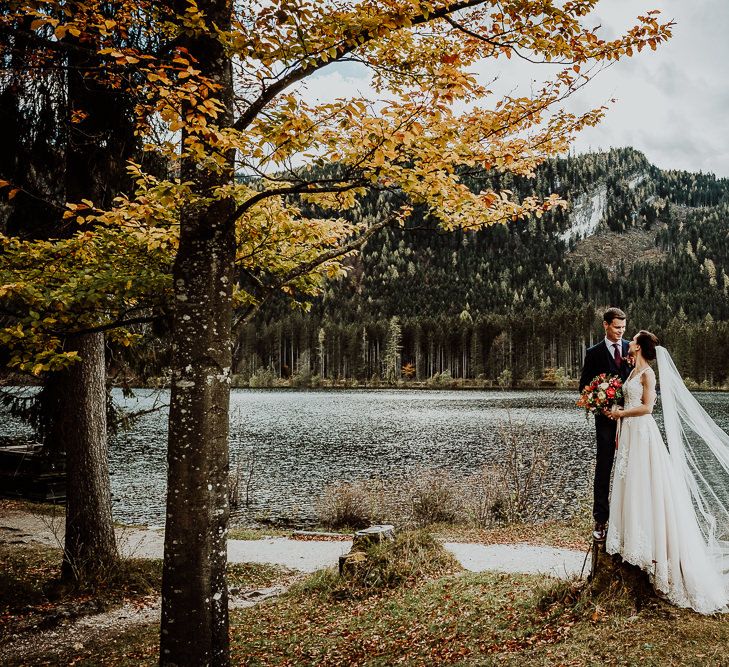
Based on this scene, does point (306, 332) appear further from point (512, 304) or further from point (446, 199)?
point (446, 199)

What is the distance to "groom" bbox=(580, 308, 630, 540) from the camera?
6180 mm

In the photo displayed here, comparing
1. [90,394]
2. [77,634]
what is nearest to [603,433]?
[77,634]

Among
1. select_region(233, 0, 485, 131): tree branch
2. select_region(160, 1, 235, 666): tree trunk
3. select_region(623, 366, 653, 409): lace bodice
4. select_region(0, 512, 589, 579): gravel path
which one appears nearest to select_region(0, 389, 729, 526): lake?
select_region(0, 512, 589, 579): gravel path

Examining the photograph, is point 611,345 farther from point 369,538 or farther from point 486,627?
point 369,538

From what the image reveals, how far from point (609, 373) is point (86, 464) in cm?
769

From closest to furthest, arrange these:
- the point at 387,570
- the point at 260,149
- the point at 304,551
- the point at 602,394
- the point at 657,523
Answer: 1. the point at 260,149
2. the point at 657,523
3. the point at 602,394
4. the point at 387,570
5. the point at 304,551

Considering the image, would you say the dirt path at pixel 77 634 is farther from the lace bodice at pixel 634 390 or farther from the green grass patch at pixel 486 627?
the lace bodice at pixel 634 390

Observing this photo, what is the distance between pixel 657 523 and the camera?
5.57 m

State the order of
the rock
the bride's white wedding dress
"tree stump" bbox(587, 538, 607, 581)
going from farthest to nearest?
the rock → "tree stump" bbox(587, 538, 607, 581) → the bride's white wedding dress

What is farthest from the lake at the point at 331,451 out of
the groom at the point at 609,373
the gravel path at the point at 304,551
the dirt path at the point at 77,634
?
the groom at the point at 609,373

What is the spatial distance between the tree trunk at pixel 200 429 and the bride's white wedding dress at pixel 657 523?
3878 millimetres

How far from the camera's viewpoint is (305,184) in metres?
4.36

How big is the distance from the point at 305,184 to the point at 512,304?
7452 inches

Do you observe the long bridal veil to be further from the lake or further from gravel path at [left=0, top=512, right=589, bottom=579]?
the lake
